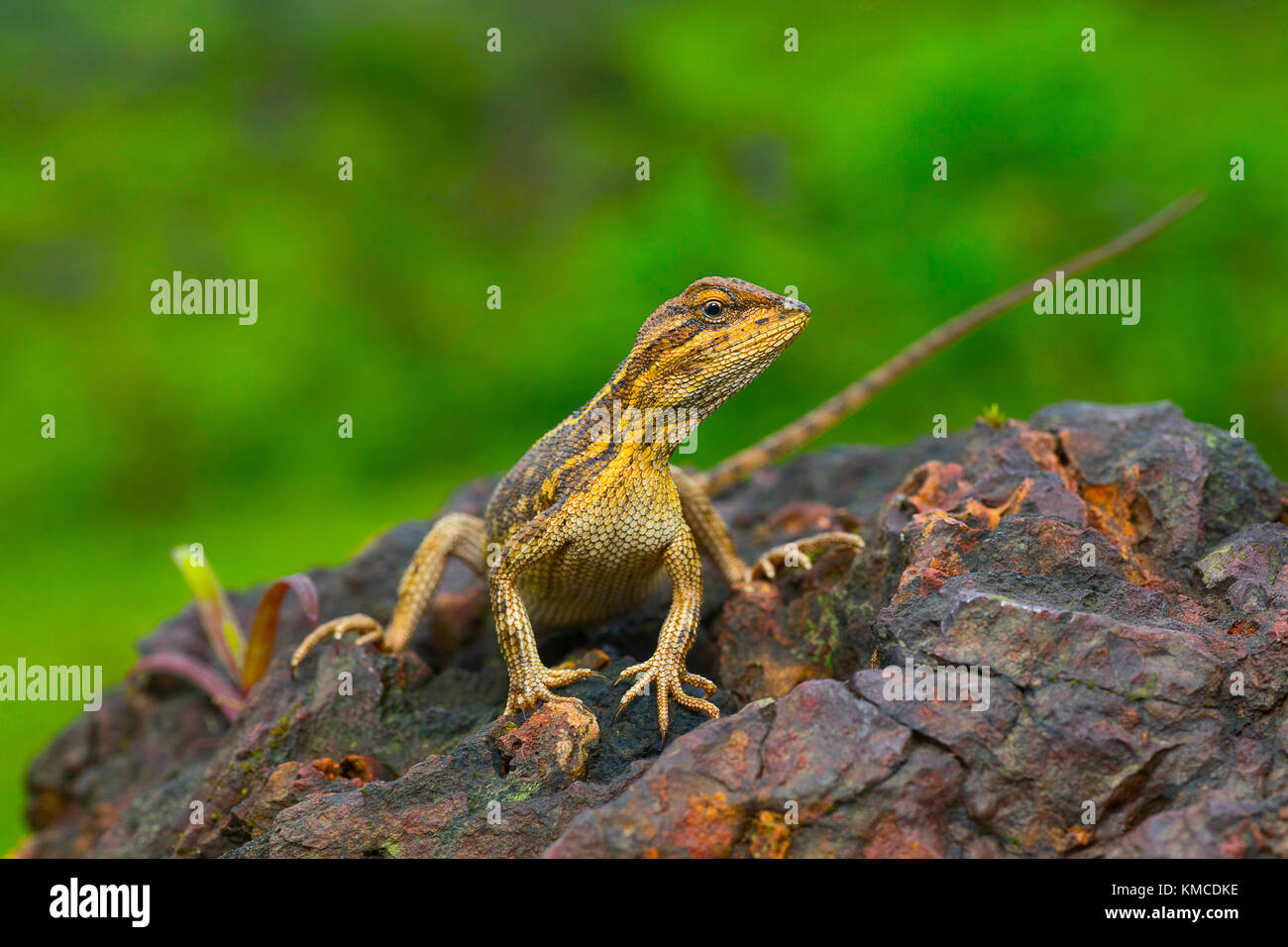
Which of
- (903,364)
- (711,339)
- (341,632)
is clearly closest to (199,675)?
(341,632)

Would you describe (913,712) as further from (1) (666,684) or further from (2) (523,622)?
(2) (523,622)

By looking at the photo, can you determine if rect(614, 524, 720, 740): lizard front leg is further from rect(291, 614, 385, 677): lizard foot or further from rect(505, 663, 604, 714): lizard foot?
rect(291, 614, 385, 677): lizard foot

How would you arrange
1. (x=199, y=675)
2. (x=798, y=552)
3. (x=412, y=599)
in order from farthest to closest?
(x=199, y=675) < (x=412, y=599) < (x=798, y=552)

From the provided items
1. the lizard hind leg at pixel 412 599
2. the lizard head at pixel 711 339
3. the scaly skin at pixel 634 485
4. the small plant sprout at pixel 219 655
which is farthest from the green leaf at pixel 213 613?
the lizard head at pixel 711 339

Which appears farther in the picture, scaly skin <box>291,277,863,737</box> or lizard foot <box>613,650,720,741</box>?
scaly skin <box>291,277,863,737</box>

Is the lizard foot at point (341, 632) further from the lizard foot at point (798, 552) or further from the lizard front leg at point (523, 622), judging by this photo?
the lizard foot at point (798, 552)

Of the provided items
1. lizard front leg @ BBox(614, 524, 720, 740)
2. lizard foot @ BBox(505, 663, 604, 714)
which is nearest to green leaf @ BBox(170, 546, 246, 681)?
lizard foot @ BBox(505, 663, 604, 714)
